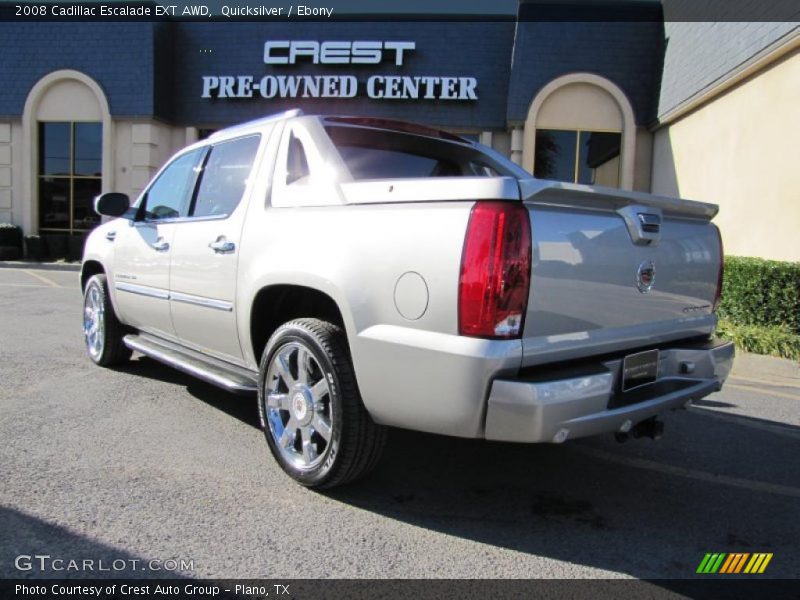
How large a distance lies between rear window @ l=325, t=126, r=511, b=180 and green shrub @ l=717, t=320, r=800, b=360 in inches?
178

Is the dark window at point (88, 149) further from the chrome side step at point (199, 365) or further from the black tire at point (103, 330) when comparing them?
the chrome side step at point (199, 365)

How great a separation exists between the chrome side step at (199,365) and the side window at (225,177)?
0.94m

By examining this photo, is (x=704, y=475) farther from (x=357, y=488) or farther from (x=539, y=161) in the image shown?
(x=539, y=161)

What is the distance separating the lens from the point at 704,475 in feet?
12.2

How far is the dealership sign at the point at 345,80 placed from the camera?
55.0 ft

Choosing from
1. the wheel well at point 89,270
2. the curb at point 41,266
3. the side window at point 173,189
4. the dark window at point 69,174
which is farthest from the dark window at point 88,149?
the side window at point 173,189

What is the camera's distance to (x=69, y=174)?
19.2 metres

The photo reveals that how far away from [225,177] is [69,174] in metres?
17.5

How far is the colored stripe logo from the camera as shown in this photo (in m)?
2.68

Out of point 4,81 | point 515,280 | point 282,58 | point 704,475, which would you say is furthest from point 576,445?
point 4,81

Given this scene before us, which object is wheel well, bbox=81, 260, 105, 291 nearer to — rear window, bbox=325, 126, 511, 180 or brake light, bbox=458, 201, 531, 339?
rear window, bbox=325, 126, 511, 180

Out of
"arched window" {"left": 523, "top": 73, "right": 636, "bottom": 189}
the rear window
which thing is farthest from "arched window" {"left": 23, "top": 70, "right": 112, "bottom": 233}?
the rear window

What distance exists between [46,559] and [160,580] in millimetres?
496

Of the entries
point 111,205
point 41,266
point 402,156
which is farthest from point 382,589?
point 41,266
